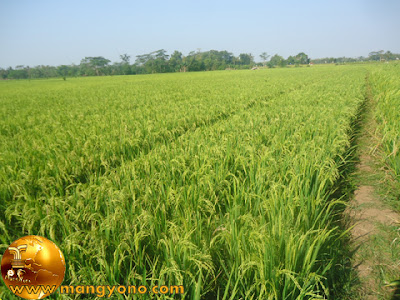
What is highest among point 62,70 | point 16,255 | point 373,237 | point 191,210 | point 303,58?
point 303,58

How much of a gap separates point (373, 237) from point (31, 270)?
116 inches

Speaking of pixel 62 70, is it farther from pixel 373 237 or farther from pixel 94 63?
pixel 373 237

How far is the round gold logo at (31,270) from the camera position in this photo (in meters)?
1.32

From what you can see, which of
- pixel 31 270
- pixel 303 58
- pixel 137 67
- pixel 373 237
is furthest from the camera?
pixel 303 58

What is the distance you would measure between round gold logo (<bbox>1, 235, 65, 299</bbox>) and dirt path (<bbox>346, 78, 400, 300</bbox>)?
2.10 metres

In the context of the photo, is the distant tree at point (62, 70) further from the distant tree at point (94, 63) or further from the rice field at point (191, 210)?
the rice field at point (191, 210)

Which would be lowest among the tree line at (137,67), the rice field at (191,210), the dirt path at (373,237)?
the dirt path at (373,237)

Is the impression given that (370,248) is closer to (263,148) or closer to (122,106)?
(263,148)

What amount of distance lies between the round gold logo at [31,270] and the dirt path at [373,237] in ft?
6.89

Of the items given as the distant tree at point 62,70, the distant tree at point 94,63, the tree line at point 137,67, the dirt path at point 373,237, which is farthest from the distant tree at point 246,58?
the dirt path at point 373,237

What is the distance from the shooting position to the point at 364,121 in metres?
6.89

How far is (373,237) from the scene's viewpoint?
7.63ft

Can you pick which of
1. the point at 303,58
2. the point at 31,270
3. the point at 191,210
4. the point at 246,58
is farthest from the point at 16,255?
the point at 246,58

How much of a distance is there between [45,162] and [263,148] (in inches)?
122
